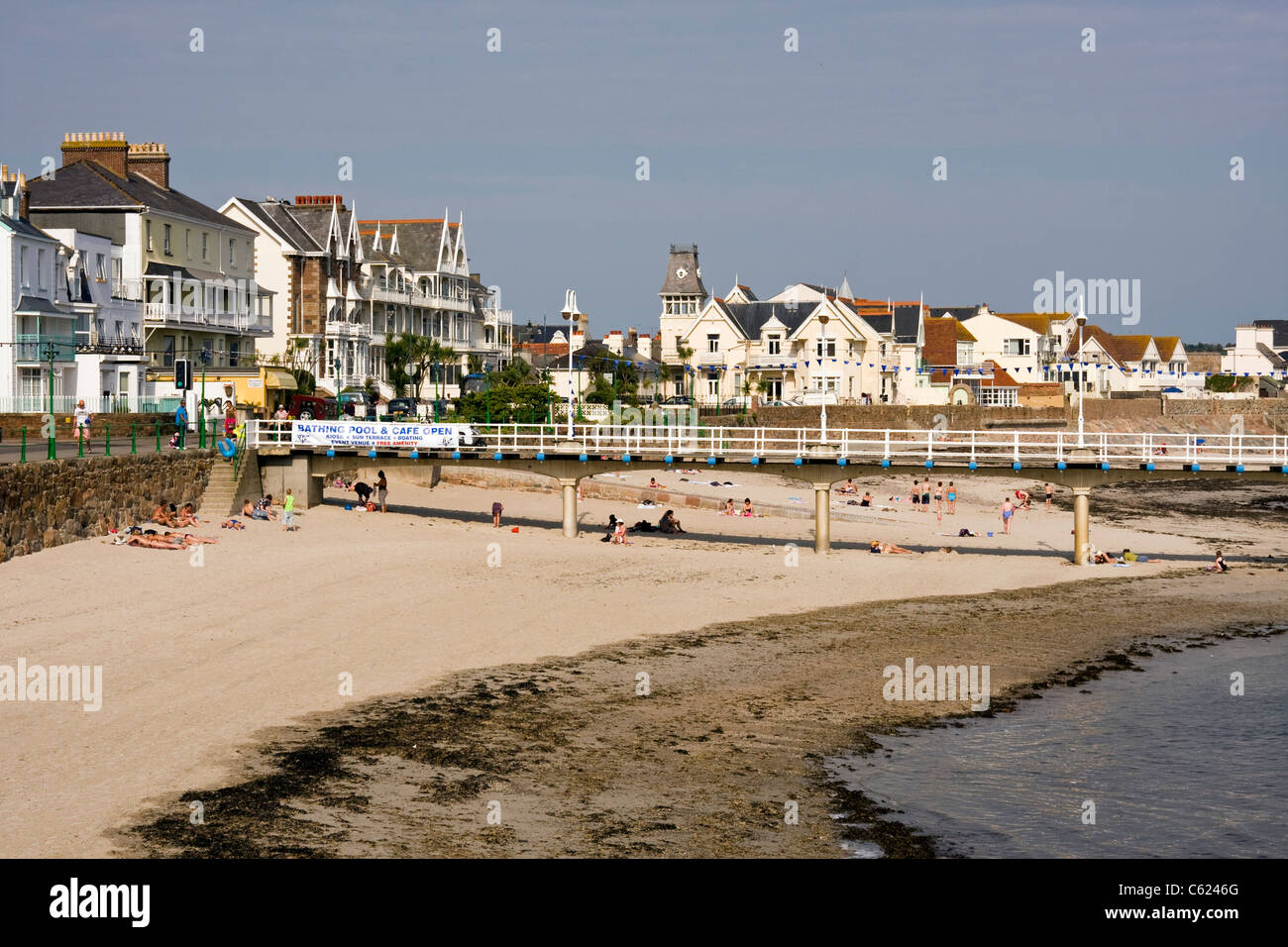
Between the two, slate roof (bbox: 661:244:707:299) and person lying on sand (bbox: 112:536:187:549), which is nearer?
person lying on sand (bbox: 112:536:187:549)

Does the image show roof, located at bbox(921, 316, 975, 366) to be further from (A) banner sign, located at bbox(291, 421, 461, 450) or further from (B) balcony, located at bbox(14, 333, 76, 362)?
(A) banner sign, located at bbox(291, 421, 461, 450)

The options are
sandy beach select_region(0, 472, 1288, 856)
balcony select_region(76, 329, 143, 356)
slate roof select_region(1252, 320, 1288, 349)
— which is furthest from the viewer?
slate roof select_region(1252, 320, 1288, 349)

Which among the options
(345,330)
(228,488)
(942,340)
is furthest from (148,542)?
(942,340)

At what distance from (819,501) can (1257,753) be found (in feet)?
61.1

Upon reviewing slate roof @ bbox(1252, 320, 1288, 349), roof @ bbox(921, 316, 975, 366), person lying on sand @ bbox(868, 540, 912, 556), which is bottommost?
person lying on sand @ bbox(868, 540, 912, 556)

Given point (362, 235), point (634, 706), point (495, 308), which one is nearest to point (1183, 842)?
point (634, 706)

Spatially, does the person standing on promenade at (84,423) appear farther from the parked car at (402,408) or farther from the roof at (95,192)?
the parked car at (402,408)

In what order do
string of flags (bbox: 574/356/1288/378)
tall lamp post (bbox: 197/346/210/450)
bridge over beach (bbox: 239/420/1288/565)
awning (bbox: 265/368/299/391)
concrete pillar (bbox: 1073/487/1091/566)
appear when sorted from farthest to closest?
string of flags (bbox: 574/356/1288/378), awning (bbox: 265/368/299/391), tall lamp post (bbox: 197/346/210/450), concrete pillar (bbox: 1073/487/1091/566), bridge over beach (bbox: 239/420/1288/565)

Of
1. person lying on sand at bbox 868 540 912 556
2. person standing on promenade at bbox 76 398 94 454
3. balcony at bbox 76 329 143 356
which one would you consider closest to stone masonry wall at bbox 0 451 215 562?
person standing on promenade at bbox 76 398 94 454

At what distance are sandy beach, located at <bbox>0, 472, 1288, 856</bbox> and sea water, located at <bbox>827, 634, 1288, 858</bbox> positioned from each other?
1247mm

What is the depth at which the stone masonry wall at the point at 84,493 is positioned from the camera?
2787 cm

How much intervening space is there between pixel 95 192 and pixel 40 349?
11129mm

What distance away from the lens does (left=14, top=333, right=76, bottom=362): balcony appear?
4831cm

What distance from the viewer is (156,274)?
186ft
